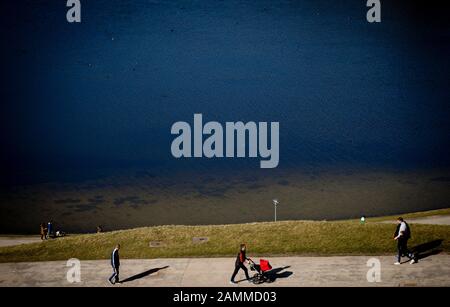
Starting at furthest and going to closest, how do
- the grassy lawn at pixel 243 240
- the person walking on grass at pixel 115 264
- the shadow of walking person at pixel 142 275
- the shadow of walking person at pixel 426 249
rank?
the grassy lawn at pixel 243 240, the shadow of walking person at pixel 426 249, the shadow of walking person at pixel 142 275, the person walking on grass at pixel 115 264

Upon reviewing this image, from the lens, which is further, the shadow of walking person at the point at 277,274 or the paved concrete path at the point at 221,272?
the shadow of walking person at the point at 277,274

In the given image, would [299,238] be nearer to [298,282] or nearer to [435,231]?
[298,282]

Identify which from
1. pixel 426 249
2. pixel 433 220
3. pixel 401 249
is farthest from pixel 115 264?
pixel 433 220

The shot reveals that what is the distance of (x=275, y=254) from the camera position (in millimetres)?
20609

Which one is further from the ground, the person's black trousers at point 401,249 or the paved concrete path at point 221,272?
the person's black trousers at point 401,249

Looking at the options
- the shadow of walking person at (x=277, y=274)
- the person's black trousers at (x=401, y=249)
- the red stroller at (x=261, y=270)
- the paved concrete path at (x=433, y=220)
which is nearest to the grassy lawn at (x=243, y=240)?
the person's black trousers at (x=401, y=249)

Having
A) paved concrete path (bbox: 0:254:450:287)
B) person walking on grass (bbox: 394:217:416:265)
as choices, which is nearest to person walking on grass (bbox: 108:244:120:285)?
paved concrete path (bbox: 0:254:450:287)

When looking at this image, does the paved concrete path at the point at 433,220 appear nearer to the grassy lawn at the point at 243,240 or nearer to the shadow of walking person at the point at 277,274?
the grassy lawn at the point at 243,240

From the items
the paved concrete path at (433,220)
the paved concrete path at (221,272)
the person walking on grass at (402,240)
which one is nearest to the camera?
the paved concrete path at (221,272)

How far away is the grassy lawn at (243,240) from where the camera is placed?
21031 millimetres

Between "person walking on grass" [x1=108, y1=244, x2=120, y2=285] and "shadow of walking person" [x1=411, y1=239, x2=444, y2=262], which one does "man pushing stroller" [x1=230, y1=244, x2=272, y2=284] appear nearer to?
"person walking on grass" [x1=108, y1=244, x2=120, y2=285]

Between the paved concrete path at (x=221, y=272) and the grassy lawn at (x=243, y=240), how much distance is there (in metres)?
0.85
